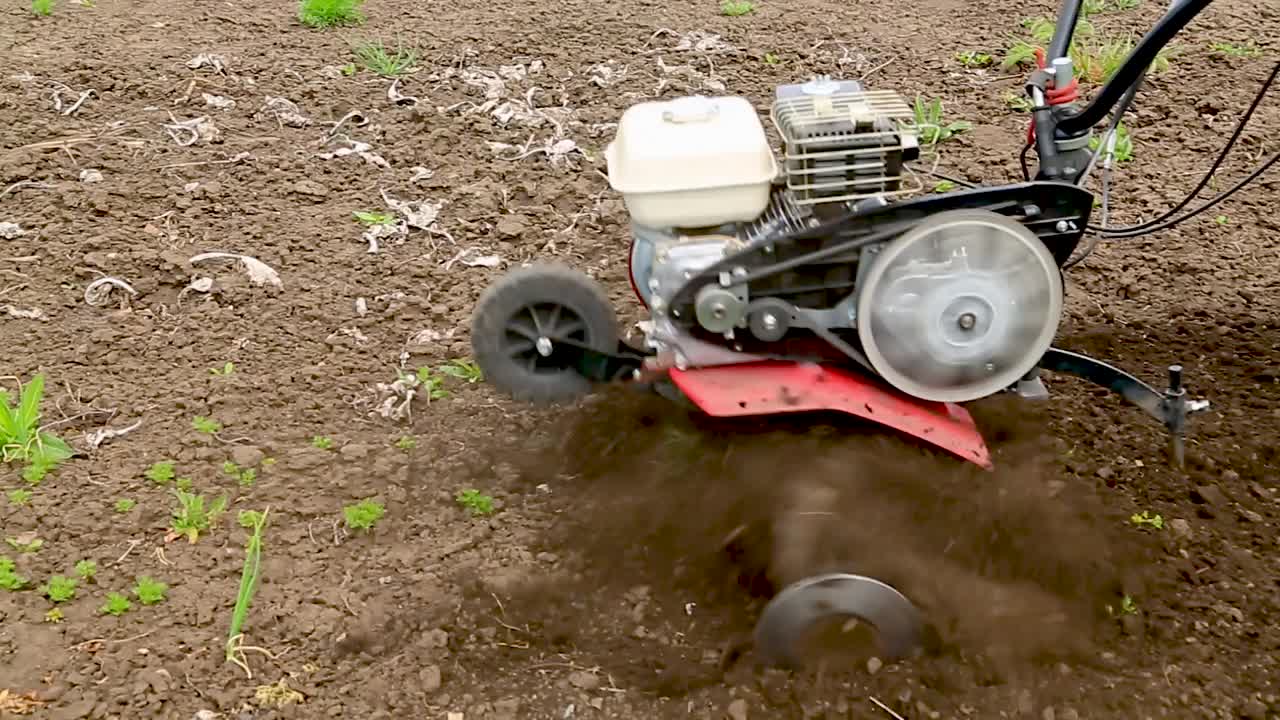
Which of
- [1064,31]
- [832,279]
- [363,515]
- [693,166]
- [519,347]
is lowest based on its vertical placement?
[363,515]

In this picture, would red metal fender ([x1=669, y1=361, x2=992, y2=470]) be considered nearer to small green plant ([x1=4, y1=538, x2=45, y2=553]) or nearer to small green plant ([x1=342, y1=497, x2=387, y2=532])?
small green plant ([x1=342, y1=497, x2=387, y2=532])

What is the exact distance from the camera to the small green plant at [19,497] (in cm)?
324

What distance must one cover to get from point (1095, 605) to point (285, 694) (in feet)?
5.93

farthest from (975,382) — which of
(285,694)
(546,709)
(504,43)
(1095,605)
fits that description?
(504,43)

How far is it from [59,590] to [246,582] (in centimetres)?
46

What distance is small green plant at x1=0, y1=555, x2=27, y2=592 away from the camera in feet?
9.80

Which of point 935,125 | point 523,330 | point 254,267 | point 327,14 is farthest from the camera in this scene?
point 327,14

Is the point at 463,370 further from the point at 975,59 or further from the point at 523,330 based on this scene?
the point at 975,59

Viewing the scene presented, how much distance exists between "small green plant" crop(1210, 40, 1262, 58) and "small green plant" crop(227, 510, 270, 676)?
14.8 ft

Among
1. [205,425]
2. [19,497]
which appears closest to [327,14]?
[205,425]

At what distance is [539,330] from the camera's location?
3.00 m

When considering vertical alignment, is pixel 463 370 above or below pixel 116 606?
above

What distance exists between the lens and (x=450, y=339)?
12.9ft

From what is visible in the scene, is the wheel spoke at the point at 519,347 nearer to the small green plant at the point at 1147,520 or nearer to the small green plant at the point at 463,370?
the small green plant at the point at 463,370
